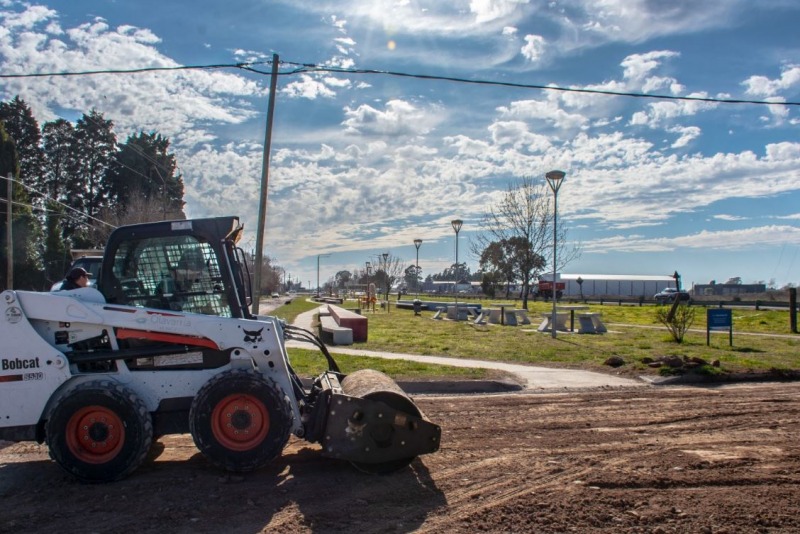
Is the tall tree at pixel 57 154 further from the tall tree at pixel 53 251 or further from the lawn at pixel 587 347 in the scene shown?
the lawn at pixel 587 347

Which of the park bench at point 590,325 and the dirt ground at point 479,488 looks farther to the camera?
the park bench at point 590,325

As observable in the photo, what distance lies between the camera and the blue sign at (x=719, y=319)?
1803 centimetres

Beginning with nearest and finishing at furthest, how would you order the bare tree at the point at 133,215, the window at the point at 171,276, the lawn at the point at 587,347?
1. the window at the point at 171,276
2. the lawn at the point at 587,347
3. the bare tree at the point at 133,215

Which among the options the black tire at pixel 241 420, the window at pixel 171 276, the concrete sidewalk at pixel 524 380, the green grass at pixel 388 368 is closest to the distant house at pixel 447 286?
the concrete sidewalk at pixel 524 380

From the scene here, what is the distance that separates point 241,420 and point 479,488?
2.14 metres

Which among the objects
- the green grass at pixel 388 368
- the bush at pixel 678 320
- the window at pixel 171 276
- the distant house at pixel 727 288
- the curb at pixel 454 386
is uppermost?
the distant house at pixel 727 288

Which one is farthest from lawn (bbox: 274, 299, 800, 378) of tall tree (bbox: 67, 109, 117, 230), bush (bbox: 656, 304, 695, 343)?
tall tree (bbox: 67, 109, 117, 230)

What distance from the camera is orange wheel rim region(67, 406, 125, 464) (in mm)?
5355

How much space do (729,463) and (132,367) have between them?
5.69 m

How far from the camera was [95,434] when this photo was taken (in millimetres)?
5391

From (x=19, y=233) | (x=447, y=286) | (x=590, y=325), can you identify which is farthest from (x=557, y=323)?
(x=447, y=286)

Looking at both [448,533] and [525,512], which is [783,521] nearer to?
[525,512]

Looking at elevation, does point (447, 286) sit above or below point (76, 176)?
below

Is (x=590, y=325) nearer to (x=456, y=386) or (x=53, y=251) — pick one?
(x=456, y=386)
